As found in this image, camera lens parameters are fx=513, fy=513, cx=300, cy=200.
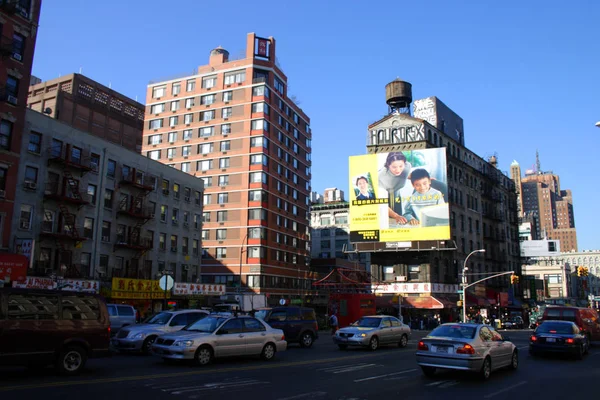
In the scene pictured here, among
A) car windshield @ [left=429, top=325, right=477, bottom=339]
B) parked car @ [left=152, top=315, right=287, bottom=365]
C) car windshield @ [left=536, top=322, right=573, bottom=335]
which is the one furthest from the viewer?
car windshield @ [left=536, top=322, right=573, bottom=335]

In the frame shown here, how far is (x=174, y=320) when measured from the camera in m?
20.3

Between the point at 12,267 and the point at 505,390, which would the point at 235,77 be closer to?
the point at 12,267

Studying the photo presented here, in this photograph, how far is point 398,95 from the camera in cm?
6856

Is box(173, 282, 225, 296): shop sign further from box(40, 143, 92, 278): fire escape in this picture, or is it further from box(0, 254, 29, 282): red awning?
box(0, 254, 29, 282): red awning

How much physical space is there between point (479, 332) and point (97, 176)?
121 feet

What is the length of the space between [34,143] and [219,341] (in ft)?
96.3

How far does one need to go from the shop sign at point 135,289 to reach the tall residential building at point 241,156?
1965 cm

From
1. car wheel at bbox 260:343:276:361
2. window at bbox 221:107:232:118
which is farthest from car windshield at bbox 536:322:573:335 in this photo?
window at bbox 221:107:232:118

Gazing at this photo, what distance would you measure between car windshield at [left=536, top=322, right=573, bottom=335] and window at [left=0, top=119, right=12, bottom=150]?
33.0m

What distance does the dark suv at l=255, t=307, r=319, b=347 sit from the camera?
78.9 feet

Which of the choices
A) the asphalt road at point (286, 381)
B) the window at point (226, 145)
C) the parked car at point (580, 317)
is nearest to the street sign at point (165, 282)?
the asphalt road at point (286, 381)

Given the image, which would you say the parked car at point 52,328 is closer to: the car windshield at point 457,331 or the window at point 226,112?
the car windshield at point 457,331

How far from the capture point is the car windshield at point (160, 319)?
20281 mm

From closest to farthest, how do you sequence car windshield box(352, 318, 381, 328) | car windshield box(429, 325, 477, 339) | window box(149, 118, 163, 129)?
car windshield box(429, 325, 477, 339)
car windshield box(352, 318, 381, 328)
window box(149, 118, 163, 129)
